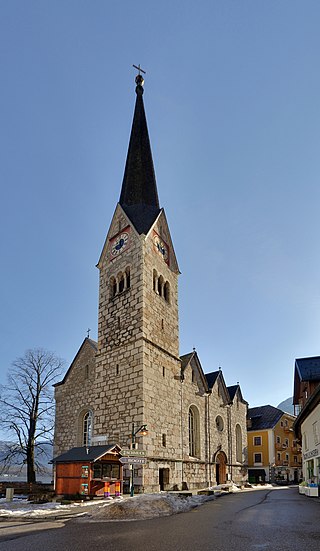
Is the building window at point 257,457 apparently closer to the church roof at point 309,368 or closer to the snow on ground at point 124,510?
the church roof at point 309,368

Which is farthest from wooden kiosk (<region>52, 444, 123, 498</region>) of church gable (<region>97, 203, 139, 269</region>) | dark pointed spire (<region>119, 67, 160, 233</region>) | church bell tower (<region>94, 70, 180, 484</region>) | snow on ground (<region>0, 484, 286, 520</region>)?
dark pointed spire (<region>119, 67, 160, 233</region>)

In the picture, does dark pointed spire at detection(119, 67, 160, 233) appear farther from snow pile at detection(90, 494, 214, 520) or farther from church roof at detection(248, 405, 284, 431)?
church roof at detection(248, 405, 284, 431)

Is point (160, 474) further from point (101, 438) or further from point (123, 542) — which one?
point (123, 542)

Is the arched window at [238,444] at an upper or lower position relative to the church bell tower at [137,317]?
lower

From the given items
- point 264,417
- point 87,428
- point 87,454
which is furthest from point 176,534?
point 264,417

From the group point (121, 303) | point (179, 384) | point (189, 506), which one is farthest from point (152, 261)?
point (189, 506)

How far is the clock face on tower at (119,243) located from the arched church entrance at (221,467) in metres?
17.3

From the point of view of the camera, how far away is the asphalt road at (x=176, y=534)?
8.79 metres

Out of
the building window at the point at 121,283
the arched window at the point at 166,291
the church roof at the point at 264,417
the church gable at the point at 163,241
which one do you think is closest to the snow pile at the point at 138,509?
the building window at the point at 121,283

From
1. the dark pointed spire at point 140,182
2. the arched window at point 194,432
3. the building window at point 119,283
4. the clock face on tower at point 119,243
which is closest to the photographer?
the building window at point 119,283

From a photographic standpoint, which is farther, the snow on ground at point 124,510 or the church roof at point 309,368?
the church roof at point 309,368

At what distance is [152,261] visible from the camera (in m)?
28.8

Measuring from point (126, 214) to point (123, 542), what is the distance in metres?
23.6

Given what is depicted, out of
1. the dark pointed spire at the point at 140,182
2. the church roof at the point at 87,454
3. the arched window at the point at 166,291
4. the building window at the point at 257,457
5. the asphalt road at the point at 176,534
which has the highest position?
the dark pointed spire at the point at 140,182
